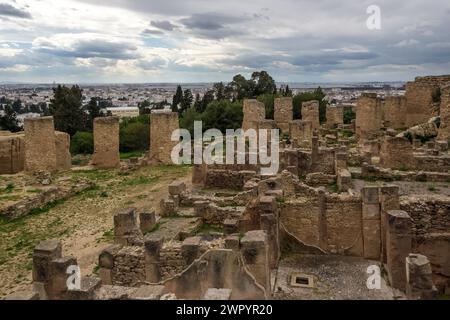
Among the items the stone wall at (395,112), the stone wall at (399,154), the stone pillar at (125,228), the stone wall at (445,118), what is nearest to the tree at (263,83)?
the stone wall at (395,112)

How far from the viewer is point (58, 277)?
766cm

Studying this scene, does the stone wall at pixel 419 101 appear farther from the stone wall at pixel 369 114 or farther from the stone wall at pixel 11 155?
the stone wall at pixel 11 155

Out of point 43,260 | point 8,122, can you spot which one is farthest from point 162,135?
point 8,122

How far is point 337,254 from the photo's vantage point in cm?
1198

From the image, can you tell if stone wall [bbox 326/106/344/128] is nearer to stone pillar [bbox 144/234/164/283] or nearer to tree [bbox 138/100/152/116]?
stone pillar [bbox 144/234/164/283]

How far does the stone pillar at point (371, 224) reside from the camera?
11.5 m

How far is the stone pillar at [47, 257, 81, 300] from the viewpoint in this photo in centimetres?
751

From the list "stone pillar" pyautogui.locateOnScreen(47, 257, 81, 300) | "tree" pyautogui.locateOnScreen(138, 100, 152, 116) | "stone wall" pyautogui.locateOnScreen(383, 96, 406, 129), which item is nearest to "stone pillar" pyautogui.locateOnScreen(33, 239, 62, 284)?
"stone pillar" pyautogui.locateOnScreen(47, 257, 81, 300)

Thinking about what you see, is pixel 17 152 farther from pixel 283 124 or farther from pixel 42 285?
pixel 42 285

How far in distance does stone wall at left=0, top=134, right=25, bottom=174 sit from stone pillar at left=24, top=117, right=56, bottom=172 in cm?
137

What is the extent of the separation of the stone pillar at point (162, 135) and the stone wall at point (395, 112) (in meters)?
15.9

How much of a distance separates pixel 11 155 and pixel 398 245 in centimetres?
2092
